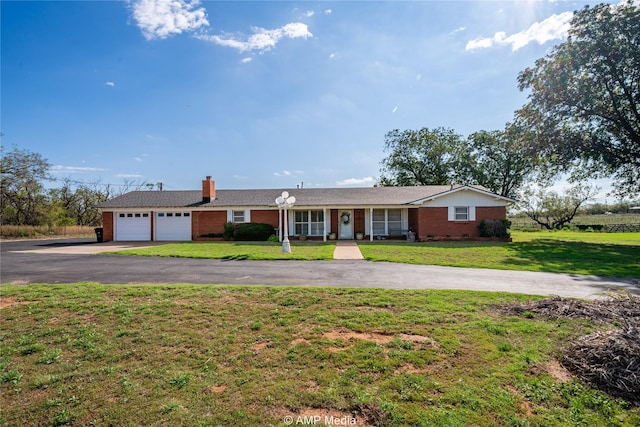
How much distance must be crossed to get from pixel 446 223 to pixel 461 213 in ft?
4.10

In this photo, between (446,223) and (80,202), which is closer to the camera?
(446,223)

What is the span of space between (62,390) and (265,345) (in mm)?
2317

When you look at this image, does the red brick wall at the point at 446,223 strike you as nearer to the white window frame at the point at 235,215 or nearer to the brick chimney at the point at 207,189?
the white window frame at the point at 235,215

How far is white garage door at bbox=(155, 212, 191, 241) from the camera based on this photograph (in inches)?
951

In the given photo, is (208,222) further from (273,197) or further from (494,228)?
(494,228)

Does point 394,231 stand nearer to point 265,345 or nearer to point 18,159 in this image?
point 265,345

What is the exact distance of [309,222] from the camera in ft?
77.3

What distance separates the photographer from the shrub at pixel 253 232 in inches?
887

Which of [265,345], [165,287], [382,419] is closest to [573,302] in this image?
[382,419]

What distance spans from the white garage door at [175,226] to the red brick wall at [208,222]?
67 cm

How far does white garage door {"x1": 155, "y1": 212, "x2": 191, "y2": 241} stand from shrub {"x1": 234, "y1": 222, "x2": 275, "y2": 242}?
4336 mm

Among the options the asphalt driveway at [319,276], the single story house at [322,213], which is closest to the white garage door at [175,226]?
the single story house at [322,213]

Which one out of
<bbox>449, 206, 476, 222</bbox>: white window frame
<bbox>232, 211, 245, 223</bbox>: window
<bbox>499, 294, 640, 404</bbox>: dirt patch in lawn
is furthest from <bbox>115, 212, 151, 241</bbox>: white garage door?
<bbox>499, 294, 640, 404</bbox>: dirt patch in lawn

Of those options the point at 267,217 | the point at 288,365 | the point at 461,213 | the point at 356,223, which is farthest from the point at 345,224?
the point at 288,365
